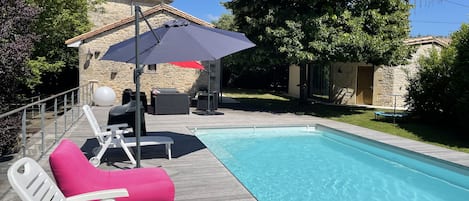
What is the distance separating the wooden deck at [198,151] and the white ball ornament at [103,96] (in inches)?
51.8

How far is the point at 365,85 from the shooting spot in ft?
72.8

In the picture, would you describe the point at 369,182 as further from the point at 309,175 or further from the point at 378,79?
the point at 378,79

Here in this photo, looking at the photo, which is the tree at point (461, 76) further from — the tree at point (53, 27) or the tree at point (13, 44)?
the tree at point (53, 27)

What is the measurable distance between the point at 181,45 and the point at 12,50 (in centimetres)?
727

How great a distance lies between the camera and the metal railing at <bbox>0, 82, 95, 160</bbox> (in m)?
6.36

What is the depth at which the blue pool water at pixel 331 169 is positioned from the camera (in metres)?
7.11

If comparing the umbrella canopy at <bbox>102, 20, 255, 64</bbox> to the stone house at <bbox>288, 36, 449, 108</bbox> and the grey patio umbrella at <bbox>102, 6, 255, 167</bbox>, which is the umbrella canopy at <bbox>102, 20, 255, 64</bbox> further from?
the stone house at <bbox>288, 36, 449, 108</bbox>

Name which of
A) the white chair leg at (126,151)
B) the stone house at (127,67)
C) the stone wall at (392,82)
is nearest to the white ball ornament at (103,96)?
the stone house at (127,67)

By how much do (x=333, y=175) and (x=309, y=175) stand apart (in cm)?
56

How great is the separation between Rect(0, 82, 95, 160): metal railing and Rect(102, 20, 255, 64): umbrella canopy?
1.91 meters

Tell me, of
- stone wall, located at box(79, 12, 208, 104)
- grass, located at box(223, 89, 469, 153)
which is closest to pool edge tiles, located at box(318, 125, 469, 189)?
grass, located at box(223, 89, 469, 153)

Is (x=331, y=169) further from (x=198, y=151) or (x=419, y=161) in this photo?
(x=198, y=151)

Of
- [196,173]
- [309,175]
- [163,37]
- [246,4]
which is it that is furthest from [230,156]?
[246,4]

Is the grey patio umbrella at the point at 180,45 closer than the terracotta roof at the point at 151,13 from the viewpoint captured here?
Yes
